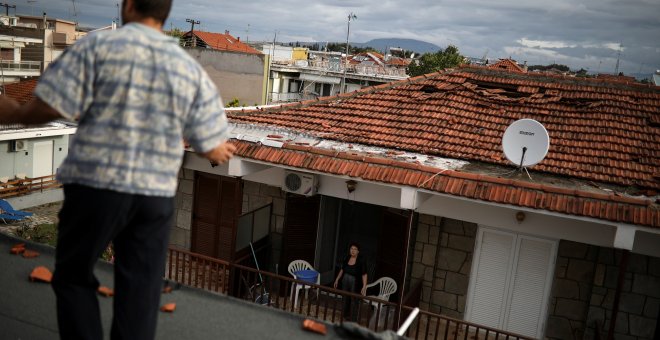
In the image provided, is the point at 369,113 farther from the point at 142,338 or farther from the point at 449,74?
the point at 142,338

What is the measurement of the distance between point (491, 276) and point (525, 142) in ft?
7.90

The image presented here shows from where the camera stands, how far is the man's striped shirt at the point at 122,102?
6.38ft

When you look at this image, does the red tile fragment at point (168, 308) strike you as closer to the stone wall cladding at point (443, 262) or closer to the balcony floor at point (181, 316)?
the balcony floor at point (181, 316)

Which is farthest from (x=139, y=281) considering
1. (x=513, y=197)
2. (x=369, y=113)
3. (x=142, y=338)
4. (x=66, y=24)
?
(x=66, y=24)

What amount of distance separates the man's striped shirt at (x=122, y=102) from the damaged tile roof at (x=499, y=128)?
18.3 ft

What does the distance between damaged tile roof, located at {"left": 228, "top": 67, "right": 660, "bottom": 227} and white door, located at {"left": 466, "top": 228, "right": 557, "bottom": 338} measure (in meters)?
1.27

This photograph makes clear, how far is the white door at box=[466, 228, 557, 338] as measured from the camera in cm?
854

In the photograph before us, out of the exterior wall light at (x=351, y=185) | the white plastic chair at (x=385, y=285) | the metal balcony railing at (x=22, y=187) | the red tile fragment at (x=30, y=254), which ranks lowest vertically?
the metal balcony railing at (x=22, y=187)

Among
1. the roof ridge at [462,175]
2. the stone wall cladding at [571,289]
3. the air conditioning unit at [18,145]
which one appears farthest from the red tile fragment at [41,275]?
the air conditioning unit at [18,145]

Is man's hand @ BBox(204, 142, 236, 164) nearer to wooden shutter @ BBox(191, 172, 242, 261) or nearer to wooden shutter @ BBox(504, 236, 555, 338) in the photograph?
wooden shutter @ BBox(504, 236, 555, 338)

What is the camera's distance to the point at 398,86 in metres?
12.1

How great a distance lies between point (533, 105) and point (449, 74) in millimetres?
2389

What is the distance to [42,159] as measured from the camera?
23516 mm

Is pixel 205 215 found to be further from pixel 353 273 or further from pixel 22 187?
pixel 22 187
